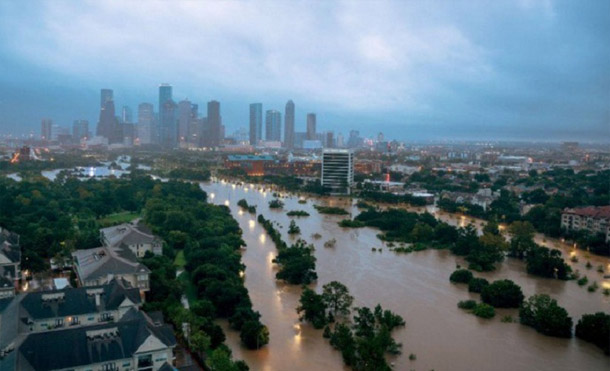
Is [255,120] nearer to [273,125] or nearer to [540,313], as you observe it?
[273,125]

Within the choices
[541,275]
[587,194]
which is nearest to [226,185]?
[587,194]

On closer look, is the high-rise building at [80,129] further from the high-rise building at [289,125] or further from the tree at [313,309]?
the tree at [313,309]

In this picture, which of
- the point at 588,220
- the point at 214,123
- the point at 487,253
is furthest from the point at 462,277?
the point at 214,123

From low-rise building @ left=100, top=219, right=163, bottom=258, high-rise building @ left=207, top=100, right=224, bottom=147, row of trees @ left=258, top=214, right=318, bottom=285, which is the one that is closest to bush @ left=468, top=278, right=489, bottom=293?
row of trees @ left=258, top=214, right=318, bottom=285

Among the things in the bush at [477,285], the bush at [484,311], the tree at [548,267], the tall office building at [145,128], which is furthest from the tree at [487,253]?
the tall office building at [145,128]

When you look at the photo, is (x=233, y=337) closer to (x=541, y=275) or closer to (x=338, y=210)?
(x=541, y=275)

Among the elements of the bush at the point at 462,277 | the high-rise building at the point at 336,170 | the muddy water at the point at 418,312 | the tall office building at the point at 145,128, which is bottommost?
the muddy water at the point at 418,312
